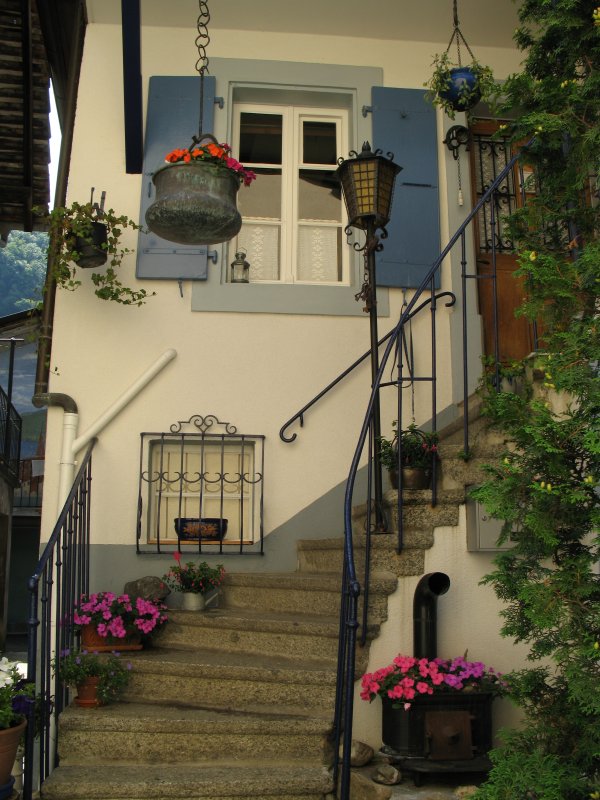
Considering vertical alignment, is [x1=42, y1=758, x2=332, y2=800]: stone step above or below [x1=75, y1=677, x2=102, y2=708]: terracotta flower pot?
below

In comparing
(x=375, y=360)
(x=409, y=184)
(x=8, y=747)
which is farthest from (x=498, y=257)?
(x=8, y=747)

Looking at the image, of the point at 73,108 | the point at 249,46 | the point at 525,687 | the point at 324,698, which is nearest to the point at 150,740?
the point at 324,698

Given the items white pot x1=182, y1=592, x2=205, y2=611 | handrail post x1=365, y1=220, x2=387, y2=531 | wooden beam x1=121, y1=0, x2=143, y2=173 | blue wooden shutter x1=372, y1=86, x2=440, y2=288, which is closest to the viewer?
handrail post x1=365, y1=220, x2=387, y2=531

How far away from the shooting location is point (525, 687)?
2.75 meters

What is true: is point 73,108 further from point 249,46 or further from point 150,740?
point 150,740

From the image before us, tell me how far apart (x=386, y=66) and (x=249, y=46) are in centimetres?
97

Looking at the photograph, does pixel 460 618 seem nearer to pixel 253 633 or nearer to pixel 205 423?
pixel 253 633

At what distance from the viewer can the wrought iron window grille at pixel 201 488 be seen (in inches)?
208

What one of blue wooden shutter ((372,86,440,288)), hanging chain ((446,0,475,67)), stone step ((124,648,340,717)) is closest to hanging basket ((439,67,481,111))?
hanging chain ((446,0,475,67))

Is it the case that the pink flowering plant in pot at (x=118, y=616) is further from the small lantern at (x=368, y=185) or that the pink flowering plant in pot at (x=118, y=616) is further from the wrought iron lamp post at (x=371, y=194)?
the small lantern at (x=368, y=185)

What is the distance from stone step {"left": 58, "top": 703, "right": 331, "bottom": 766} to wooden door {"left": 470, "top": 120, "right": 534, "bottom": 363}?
279cm

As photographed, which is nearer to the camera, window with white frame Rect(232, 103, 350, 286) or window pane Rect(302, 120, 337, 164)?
window with white frame Rect(232, 103, 350, 286)

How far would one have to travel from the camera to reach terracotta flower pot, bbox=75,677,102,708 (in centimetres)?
400

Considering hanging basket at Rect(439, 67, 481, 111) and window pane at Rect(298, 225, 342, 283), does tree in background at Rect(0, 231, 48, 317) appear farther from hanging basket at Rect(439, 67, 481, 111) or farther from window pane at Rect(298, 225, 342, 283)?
hanging basket at Rect(439, 67, 481, 111)
